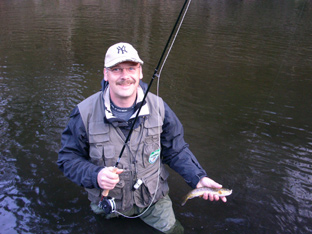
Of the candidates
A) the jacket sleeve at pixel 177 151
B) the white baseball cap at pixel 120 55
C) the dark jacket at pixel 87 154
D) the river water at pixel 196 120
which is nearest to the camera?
the white baseball cap at pixel 120 55

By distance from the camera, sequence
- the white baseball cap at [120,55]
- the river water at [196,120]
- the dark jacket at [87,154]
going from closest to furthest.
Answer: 1. the white baseball cap at [120,55]
2. the dark jacket at [87,154]
3. the river water at [196,120]

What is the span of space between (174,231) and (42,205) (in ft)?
7.01

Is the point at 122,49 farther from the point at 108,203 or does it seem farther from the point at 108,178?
the point at 108,203

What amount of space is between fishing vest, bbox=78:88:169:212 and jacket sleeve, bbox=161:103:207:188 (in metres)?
0.11

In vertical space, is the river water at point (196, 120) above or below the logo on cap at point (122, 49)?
below

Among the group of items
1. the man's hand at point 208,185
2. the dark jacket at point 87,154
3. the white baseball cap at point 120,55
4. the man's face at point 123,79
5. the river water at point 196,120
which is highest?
the white baseball cap at point 120,55

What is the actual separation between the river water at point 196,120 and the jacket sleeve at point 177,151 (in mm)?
1208

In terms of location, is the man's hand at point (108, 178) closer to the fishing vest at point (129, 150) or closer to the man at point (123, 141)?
the man at point (123, 141)

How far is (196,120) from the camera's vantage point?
7.12 m

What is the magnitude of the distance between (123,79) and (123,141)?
712 millimetres

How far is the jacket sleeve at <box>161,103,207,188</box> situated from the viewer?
3410 mm

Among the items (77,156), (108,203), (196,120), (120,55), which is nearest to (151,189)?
(108,203)

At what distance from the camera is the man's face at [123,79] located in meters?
3.11

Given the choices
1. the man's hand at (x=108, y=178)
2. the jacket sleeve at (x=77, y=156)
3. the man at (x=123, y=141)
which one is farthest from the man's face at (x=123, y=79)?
the man's hand at (x=108, y=178)
